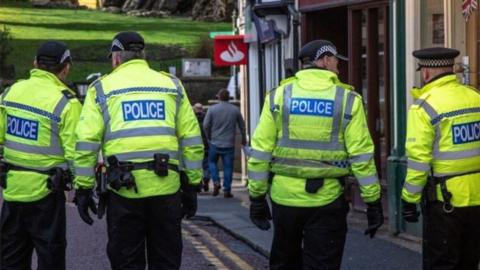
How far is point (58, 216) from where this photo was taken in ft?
25.5

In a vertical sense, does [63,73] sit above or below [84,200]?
above

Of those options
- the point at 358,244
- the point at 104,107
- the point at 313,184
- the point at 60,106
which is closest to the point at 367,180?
the point at 313,184

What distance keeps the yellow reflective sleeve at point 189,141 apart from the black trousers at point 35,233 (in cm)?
108

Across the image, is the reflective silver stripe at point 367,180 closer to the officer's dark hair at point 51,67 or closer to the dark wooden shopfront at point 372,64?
the officer's dark hair at point 51,67

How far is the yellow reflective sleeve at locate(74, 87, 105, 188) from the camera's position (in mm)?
7004

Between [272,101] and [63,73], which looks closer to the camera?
[272,101]

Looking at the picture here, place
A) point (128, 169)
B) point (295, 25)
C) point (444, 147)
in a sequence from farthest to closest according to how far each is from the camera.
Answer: point (295, 25), point (444, 147), point (128, 169)

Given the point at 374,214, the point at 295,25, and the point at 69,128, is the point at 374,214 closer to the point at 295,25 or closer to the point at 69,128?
the point at 69,128

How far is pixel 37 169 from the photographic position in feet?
25.3

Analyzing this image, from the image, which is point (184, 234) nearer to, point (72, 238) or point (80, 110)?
point (72, 238)

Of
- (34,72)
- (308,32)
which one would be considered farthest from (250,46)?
(34,72)

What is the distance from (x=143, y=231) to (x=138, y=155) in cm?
52

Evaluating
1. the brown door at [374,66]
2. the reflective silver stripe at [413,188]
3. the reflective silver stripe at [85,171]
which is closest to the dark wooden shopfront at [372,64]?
the brown door at [374,66]

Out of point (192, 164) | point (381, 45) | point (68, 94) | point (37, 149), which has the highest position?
point (381, 45)
